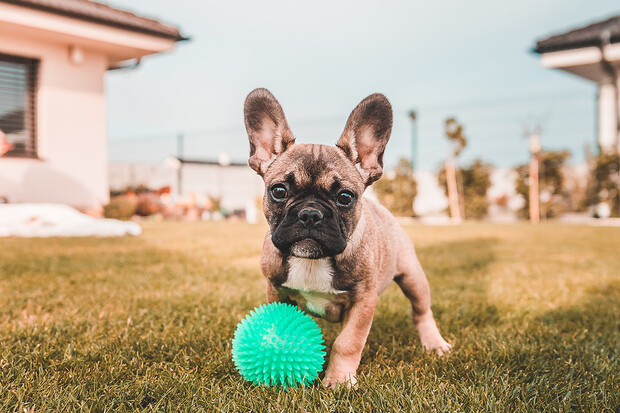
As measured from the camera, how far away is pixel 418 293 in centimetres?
295

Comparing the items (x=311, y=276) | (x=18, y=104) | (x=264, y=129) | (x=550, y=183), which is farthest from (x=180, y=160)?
(x=311, y=276)

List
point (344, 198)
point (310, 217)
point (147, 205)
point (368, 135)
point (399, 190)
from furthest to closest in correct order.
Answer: point (399, 190) < point (147, 205) < point (368, 135) < point (344, 198) < point (310, 217)

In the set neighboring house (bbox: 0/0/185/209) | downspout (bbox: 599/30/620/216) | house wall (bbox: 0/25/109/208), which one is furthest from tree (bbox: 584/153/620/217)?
house wall (bbox: 0/25/109/208)

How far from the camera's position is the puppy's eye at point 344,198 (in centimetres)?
234

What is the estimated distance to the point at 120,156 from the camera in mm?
21312

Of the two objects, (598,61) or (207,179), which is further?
(207,179)

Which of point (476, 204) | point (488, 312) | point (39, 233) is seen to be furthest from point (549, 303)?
point (476, 204)

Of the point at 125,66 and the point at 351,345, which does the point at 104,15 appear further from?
the point at 351,345

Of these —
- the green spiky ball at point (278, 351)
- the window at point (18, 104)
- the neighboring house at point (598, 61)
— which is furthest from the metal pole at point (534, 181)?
the green spiky ball at point (278, 351)

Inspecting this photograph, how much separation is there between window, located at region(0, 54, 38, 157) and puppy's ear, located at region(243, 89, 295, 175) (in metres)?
10.6

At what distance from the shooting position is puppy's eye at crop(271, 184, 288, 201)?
235 cm

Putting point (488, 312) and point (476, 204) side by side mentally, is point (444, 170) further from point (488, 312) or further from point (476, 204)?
point (488, 312)

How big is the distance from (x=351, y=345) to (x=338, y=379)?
16 centimetres

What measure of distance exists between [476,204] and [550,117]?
4183 mm
